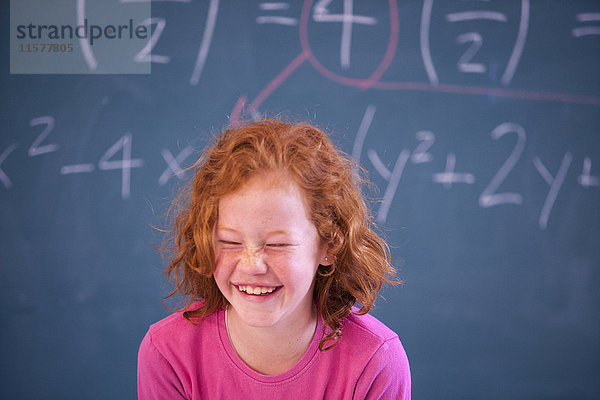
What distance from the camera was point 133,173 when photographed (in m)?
1.59

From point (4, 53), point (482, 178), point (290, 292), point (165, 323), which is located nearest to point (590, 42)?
point (482, 178)

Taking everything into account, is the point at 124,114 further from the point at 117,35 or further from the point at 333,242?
the point at 333,242

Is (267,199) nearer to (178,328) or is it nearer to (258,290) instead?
(258,290)

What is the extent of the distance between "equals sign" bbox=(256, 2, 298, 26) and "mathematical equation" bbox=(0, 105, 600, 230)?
0.37 m

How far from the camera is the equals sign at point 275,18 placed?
1.55 meters

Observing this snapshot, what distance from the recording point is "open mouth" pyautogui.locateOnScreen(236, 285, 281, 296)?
2.40ft

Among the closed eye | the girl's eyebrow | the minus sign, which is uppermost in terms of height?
the minus sign

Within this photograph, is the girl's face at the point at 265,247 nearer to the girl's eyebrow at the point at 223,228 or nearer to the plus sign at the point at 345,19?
the girl's eyebrow at the point at 223,228

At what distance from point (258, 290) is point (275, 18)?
1.09 m

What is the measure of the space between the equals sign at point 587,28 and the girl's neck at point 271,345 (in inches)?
54.1

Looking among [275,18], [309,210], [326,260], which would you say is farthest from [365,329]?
[275,18]

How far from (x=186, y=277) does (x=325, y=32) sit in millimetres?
993

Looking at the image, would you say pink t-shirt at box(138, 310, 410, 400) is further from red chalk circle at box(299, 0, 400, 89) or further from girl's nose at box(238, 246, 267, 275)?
red chalk circle at box(299, 0, 400, 89)

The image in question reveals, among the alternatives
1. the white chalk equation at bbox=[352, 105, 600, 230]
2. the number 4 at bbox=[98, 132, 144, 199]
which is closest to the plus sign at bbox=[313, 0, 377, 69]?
the white chalk equation at bbox=[352, 105, 600, 230]
